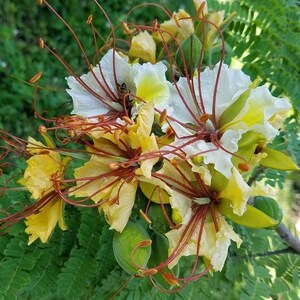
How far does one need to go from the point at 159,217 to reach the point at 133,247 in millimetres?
41

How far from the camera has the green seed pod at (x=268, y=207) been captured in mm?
698

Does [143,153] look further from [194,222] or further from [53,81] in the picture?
[53,81]

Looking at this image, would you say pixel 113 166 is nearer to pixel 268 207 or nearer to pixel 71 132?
pixel 71 132

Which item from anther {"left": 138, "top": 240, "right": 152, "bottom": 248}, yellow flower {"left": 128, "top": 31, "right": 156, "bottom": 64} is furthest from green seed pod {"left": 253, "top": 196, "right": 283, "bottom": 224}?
yellow flower {"left": 128, "top": 31, "right": 156, "bottom": 64}

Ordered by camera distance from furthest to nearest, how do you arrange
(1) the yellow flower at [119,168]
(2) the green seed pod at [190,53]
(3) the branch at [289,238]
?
(3) the branch at [289,238], (2) the green seed pod at [190,53], (1) the yellow flower at [119,168]

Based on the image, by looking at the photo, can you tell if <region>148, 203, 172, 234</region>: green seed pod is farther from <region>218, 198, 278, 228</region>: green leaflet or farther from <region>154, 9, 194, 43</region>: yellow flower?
<region>154, 9, 194, 43</region>: yellow flower

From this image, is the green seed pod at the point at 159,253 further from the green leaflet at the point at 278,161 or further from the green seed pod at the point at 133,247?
the green leaflet at the point at 278,161

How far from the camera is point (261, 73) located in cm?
101

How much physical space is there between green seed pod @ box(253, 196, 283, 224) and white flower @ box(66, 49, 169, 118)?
18 centimetres

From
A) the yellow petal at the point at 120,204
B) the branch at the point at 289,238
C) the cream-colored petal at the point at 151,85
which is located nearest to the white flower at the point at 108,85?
the cream-colored petal at the point at 151,85

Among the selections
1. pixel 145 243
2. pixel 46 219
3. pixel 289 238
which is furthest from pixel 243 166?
pixel 289 238

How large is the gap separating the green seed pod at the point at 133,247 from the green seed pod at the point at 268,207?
0.45 ft

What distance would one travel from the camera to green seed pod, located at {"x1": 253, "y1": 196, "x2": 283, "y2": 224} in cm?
70

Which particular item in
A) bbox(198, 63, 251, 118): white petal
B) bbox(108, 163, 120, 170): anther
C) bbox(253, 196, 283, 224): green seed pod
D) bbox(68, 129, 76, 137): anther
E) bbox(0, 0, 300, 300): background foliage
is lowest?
bbox(0, 0, 300, 300): background foliage
